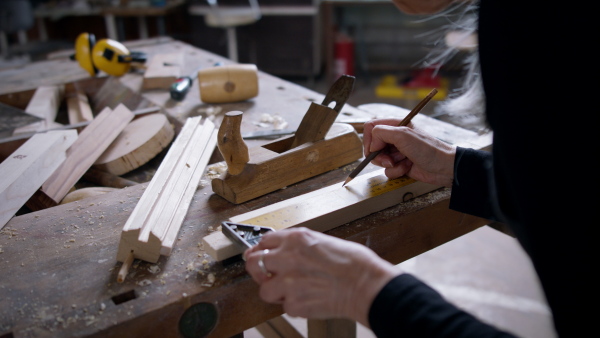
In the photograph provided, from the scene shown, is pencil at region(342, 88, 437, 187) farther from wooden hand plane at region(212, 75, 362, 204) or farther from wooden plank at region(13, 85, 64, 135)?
wooden plank at region(13, 85, 64, 135)

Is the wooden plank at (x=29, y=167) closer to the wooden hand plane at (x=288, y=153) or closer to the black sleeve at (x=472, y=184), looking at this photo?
the wooden hand plane at (x=288, y=153)

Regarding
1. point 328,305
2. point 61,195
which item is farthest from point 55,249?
point 328,305

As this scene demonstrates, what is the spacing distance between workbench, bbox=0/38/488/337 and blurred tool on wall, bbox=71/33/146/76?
121 cm

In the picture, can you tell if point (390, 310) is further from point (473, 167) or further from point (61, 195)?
point (61, 195)

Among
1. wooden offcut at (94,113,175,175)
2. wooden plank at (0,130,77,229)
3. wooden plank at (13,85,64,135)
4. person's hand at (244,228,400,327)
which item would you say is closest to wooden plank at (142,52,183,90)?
wooden plank at (13,85,64,135)

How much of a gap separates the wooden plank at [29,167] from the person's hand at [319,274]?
601 mm

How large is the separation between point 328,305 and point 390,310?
10 cm

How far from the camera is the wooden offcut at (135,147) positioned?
1.35 metres

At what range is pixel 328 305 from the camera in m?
0.69

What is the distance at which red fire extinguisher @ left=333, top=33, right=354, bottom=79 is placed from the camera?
15.9 feet

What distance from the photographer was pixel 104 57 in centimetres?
207

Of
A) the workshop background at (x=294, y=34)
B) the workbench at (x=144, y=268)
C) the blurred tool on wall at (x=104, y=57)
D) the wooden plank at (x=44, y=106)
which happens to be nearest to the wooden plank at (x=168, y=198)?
the workbench at (x=144, y=268)

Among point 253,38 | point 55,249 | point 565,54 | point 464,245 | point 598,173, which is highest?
point 565,54

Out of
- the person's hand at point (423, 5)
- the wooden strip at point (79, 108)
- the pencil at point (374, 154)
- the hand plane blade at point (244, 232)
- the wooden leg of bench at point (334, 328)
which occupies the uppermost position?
the person's hand at point (423, 5)
